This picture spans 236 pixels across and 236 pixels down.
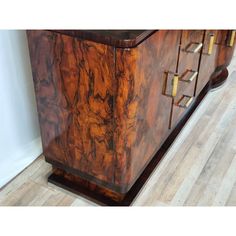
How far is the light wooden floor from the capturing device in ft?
Result: 3.82

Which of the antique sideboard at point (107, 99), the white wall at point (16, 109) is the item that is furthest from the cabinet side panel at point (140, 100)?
the white wall at point (16, 109)

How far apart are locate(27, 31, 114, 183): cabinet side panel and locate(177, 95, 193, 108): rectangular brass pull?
40cm

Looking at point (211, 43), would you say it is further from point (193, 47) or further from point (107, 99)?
point (107, 99)

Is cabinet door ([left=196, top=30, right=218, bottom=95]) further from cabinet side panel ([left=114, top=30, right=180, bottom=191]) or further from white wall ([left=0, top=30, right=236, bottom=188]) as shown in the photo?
white wall ([left=0, top=30, right=236, bottom=188])

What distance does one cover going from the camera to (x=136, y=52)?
780 millimetres

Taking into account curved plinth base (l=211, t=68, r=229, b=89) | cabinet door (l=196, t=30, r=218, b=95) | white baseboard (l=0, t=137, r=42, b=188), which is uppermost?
cabinet door (l=196, t=30, r=218, b=95)

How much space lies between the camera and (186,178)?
49.4 inches

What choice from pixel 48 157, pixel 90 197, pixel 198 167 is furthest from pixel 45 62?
pixel 198 167

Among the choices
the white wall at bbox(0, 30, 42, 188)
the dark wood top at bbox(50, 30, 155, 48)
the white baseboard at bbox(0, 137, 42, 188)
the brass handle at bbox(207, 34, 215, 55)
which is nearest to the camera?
the dark wood top at bbox(50, 30, 155, 48)

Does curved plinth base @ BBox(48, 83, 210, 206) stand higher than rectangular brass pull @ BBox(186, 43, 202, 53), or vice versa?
rectangular brass pull @ BBox(186, 43, 202, 53)

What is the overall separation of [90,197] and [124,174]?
0.21 meters

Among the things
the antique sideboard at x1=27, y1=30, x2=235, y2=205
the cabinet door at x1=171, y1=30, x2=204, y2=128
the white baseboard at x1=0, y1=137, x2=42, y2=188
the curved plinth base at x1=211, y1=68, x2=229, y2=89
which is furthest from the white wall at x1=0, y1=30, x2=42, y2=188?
the curved plinth base at x1=211, y1=68, x2=229, y2=89
